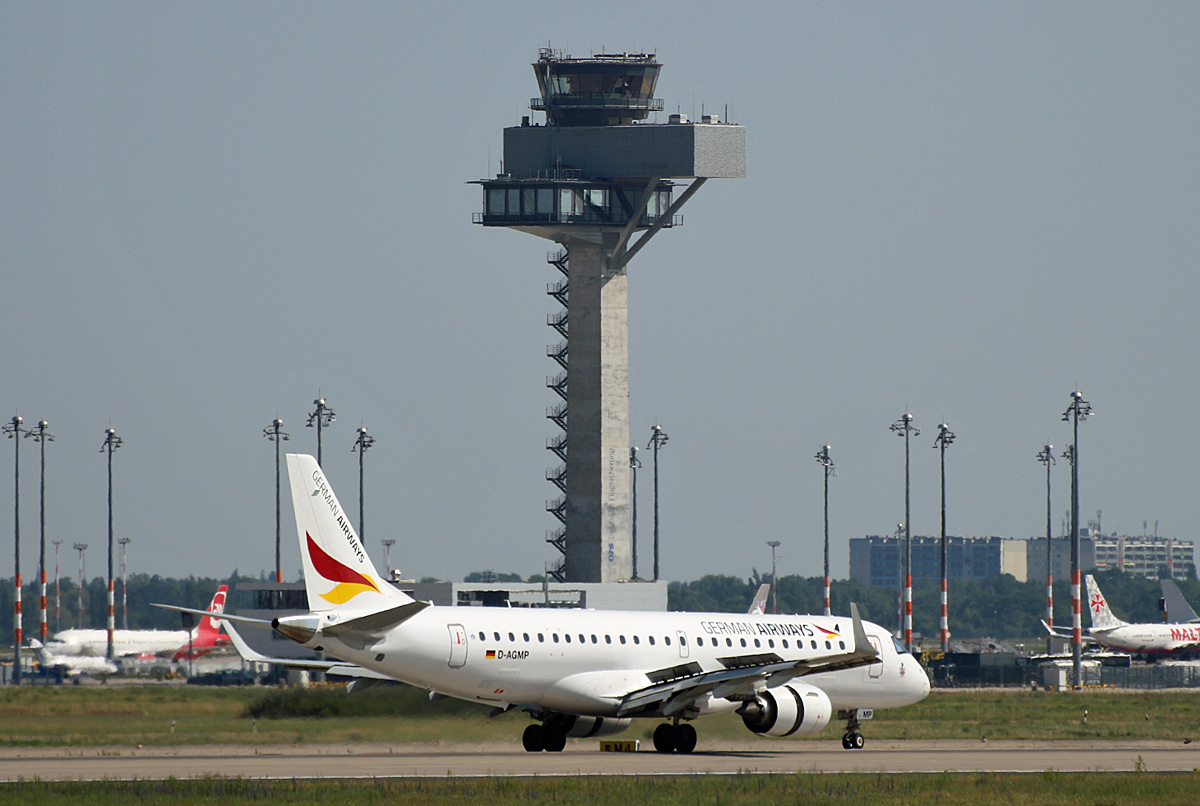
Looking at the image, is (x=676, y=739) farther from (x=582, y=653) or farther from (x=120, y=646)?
(x=120, y=646)

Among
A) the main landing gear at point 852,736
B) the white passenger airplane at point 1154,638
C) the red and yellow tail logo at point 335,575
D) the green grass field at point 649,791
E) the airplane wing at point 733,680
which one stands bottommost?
the white passenger airplane at point 1154,638

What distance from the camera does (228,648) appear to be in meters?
118

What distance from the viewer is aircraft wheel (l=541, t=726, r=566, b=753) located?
4425cm

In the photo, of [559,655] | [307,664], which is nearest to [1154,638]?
[559,655]

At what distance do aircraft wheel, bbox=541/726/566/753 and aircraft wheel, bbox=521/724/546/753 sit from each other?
5cm

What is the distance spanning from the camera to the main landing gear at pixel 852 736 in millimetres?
46969

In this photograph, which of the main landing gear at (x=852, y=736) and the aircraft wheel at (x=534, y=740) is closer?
the aircraft wheel at (x=534, y=740)

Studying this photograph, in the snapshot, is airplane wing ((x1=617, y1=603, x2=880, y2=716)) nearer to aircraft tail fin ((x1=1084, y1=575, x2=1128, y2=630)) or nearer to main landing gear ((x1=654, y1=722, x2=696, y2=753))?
main landing gear ((x1=654, y1=722, x2=696, y2=753))

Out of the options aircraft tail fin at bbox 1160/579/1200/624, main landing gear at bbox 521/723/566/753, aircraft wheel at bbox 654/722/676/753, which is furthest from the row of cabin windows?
aircraft tail fin at bbox 1160/579/1200/624

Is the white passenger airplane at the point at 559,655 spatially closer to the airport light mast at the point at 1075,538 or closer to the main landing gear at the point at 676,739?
the main landing gear at the point at 676,739

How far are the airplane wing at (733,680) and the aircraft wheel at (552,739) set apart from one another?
1861 millimetres

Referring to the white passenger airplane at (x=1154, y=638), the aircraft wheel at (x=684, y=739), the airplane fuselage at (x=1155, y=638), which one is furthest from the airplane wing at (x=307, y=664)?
the airplane fuselage at (x=1155, y=638)

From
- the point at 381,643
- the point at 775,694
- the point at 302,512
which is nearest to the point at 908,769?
the point at 775,694

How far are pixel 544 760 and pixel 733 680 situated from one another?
4.77 metres
